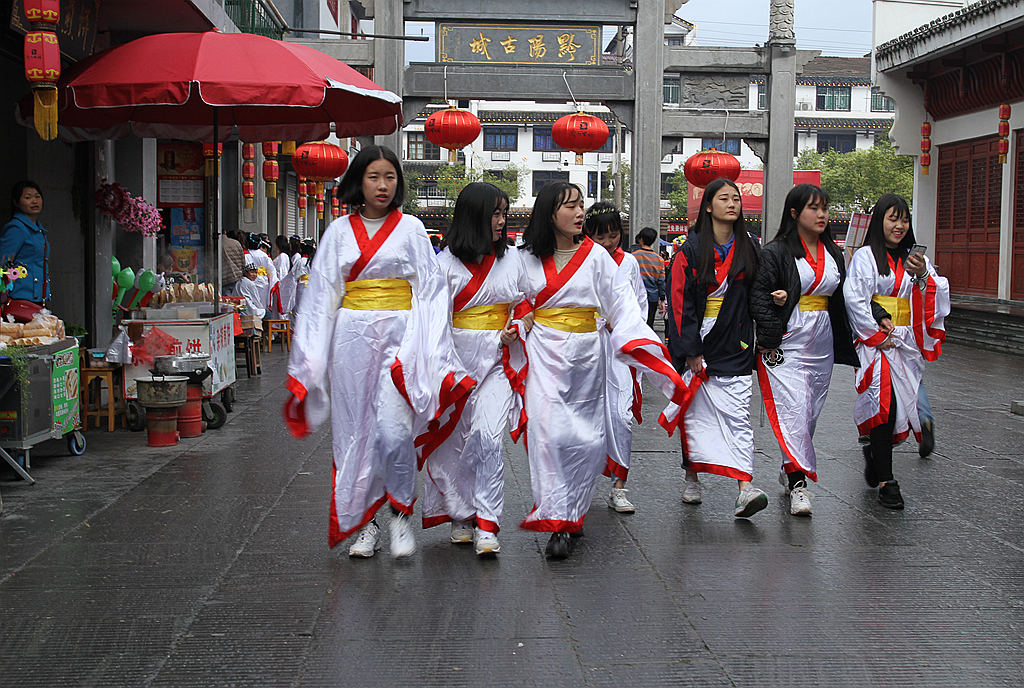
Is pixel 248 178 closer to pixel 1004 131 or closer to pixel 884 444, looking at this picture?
pixel 1004 131

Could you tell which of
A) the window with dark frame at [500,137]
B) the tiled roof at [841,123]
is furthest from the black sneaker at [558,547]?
the tiled roof at [841,123]

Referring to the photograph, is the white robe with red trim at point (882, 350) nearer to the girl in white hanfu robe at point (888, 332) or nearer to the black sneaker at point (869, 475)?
the girl in white hanfu robe at point (888, 332)

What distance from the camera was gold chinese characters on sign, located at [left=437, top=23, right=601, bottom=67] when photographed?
17.9 metres

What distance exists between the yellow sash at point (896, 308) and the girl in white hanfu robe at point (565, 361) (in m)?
1.80

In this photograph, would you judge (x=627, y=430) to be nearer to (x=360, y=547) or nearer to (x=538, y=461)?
(x=538, y=461)

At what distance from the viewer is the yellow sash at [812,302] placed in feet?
19.9

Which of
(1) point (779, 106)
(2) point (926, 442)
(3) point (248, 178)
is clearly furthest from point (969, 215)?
(2) point (926, 442)

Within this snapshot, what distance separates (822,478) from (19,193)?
5.92m

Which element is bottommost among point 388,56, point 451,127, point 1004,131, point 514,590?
point 514,590

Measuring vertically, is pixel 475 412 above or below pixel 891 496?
above

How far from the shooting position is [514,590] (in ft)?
15.0

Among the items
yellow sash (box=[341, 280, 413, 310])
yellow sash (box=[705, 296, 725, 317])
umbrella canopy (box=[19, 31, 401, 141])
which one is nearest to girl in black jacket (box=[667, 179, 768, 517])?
yellow sash (box=[705, 296, 725, 317])

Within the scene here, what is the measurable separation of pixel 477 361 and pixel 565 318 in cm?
47

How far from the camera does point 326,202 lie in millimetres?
34844
